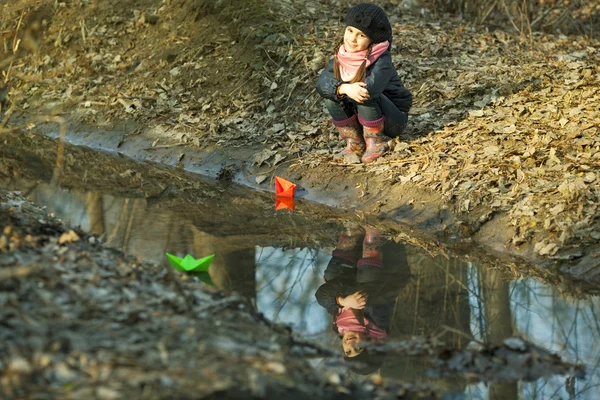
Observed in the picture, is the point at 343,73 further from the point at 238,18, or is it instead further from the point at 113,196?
the point at 238,18

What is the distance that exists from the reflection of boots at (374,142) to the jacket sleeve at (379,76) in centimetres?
55

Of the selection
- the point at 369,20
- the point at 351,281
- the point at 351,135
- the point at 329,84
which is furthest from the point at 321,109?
the point at 351,281

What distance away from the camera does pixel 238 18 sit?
11141 millimetres

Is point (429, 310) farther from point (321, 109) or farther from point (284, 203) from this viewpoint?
point (321, 109)

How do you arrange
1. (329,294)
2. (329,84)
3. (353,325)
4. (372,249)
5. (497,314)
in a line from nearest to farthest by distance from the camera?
(353,325)
(497,314)
(329,294)
(372,249)
(329,84)

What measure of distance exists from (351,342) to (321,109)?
4.80m

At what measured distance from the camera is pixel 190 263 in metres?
6.00

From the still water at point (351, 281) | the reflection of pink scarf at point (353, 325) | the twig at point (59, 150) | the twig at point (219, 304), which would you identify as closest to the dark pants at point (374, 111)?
the still water at point (351, 281)

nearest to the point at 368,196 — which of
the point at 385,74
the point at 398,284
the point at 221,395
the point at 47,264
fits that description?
the point at 385,74

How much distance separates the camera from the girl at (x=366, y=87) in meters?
7.36

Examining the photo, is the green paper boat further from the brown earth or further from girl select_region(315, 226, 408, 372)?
the brown earth

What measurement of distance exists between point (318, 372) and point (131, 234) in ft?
10.6

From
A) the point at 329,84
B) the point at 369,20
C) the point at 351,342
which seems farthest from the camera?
the point at 329,84

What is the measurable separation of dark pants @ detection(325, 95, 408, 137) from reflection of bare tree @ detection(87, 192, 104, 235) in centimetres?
235
